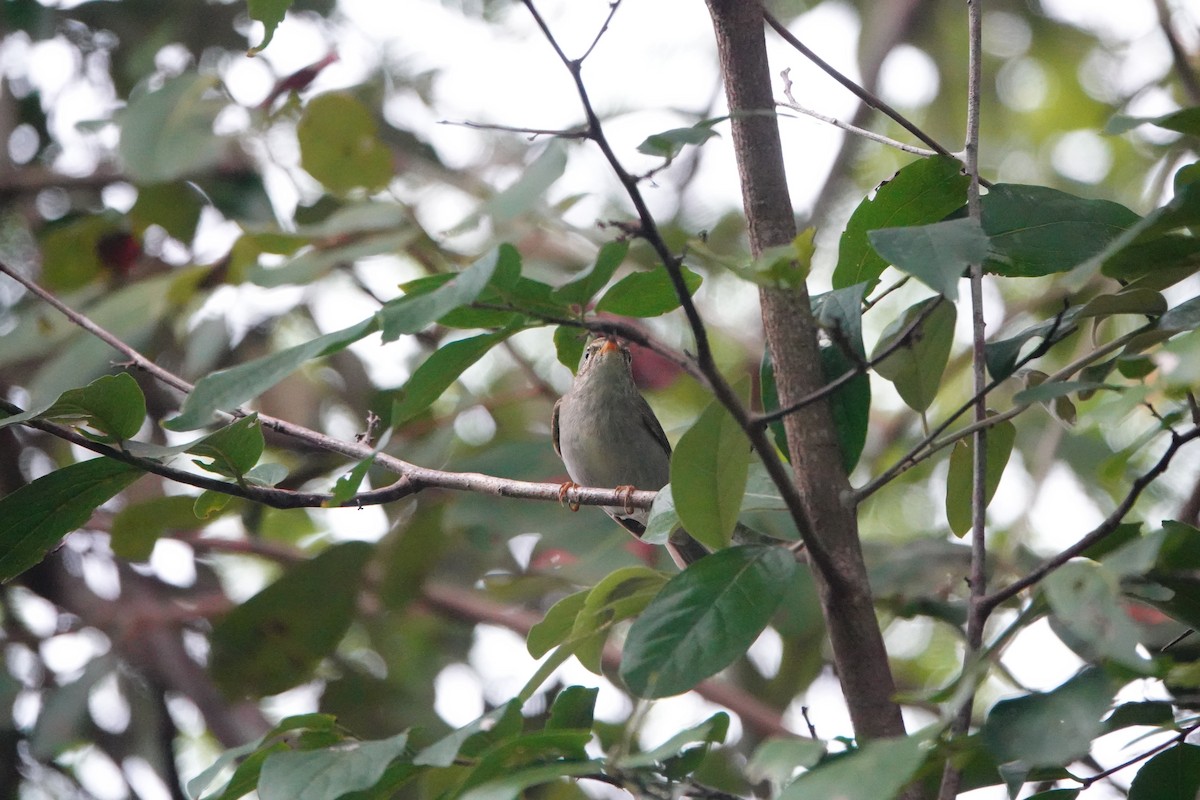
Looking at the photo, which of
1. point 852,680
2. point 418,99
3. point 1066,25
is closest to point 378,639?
point 418,99

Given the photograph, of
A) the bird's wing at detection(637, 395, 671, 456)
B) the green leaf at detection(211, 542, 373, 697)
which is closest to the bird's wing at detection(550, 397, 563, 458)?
the bird's wing at detection(637, 395, 671, 456)

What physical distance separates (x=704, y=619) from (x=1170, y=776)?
27.7 inches


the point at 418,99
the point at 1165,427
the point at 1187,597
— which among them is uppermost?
the point at 418,99

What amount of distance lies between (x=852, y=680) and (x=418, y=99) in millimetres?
4368

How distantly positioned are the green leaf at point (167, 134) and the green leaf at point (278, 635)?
1.39m

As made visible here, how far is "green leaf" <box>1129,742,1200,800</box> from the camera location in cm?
155

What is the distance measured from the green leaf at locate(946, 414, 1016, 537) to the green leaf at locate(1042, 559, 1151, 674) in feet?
2.32

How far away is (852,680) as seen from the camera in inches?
65.4

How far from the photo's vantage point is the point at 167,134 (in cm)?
361

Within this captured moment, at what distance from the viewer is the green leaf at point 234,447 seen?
1.72 meters

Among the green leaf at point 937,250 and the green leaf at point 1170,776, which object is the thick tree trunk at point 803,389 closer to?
the green leaf at point 937,250

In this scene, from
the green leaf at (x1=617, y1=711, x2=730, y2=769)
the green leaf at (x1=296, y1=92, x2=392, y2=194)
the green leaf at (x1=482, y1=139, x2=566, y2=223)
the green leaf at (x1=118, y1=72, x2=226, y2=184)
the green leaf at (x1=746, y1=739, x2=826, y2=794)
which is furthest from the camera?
the green leaf at (x1=118, y1=72, x2=226, y2=184)

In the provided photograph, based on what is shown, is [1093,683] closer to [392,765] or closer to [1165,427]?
[1165,427]

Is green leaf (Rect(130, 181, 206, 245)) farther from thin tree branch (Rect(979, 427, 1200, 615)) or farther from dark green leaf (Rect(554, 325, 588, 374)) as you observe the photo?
thin tree branch (Rect(979, 427, 1200, 615))
